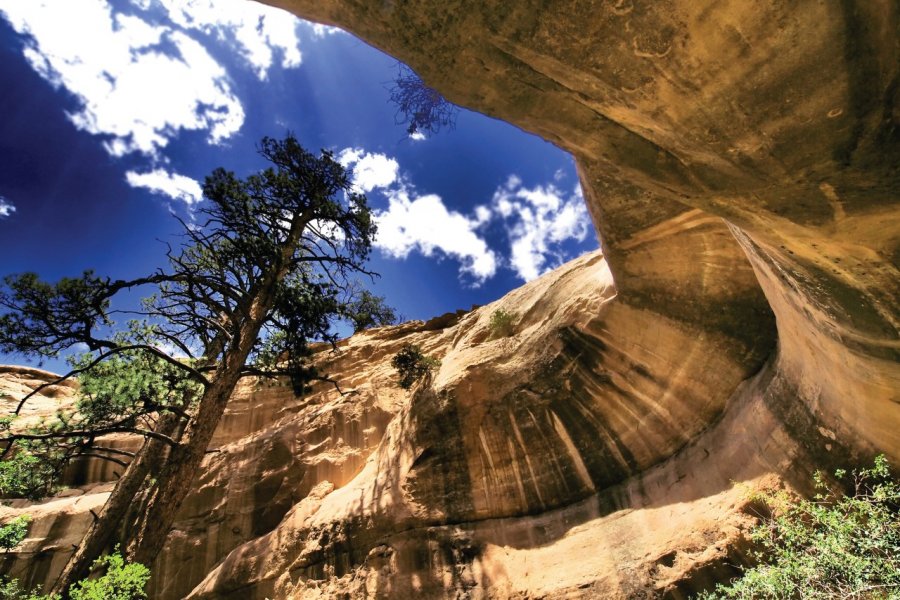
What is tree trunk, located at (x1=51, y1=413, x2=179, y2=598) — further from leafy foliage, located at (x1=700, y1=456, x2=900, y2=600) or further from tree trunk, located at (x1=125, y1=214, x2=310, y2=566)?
leafy foliage, located at (x1=700, y1=456, x2=900, y2=600)

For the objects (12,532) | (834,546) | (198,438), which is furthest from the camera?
(12,532)

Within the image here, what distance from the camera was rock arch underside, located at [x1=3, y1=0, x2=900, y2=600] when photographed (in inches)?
103

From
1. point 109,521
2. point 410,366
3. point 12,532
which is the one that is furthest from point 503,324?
point 12,532

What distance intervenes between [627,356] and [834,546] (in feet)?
14.5

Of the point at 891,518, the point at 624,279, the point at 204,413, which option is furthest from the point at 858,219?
the point at 204,413

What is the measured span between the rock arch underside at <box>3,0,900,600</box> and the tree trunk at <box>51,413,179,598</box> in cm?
254

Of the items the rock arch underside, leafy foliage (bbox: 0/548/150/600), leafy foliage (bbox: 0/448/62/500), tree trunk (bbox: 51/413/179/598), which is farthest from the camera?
leafy foliage (bbox: 0/448/62/500)

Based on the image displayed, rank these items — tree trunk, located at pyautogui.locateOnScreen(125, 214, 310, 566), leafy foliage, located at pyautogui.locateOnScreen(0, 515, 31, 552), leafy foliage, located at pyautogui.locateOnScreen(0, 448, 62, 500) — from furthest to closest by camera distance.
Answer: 1. leafy foliage, located at pyautogui.locateOnScreen(0, 448, 62, 500)
2. leafy foliage, located at pyautogui.locateOnScreen(0, 515, 31, 552)
3. tree trunk, located at pyautogui.locateOnScreen(125, 214, 310, 566)

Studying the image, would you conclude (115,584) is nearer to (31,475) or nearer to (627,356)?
(31,475)

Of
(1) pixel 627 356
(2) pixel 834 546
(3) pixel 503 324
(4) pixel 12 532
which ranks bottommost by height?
(2) pixel 834 546

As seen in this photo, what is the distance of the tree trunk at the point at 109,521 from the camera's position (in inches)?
292

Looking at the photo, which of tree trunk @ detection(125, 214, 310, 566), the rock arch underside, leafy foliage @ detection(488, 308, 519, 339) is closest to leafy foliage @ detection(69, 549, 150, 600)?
tree trunk @ detection(125, 214, 310, 566)

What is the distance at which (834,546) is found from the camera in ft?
14.8

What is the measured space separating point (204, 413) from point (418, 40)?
8.31 metres
